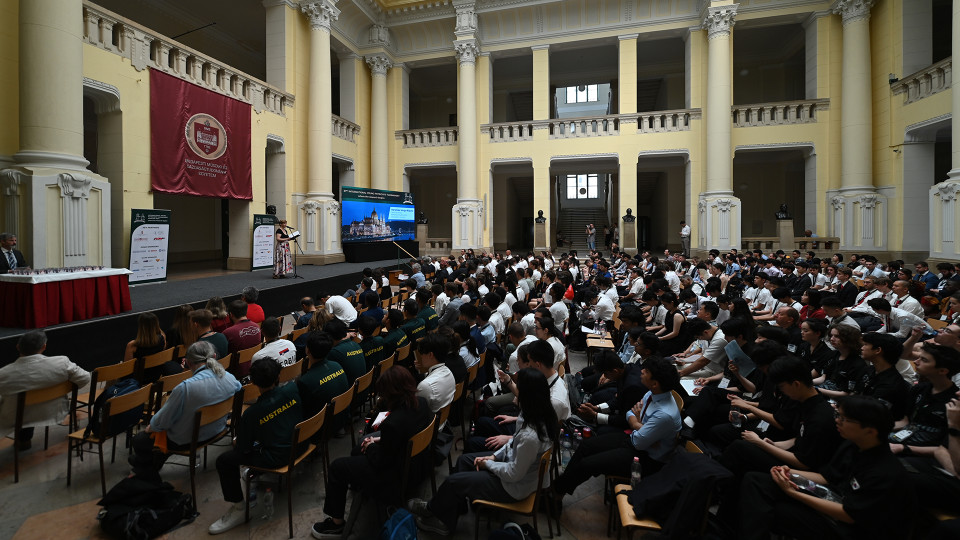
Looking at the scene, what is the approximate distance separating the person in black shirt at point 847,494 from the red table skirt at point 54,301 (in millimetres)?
7680

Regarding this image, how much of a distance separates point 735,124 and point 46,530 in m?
18.9

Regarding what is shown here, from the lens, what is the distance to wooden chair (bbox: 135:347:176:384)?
4.30m

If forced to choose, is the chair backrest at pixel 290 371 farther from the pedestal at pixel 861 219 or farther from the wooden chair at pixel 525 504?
the pedestal at pixel 861 219

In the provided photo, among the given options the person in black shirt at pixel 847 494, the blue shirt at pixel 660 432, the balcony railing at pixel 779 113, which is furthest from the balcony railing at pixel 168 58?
the balcony railing at pixel 779 113

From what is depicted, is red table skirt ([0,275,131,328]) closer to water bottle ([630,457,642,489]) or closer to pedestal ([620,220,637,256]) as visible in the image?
water bottle ([630,457,642,489])

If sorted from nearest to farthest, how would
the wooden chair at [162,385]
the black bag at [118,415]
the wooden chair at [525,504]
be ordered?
the wooden chair at [525,504]
the black bag at [118,415]
the wooden chair at [162,385]

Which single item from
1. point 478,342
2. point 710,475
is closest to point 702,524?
point 710,475

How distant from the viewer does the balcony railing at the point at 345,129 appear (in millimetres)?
16578

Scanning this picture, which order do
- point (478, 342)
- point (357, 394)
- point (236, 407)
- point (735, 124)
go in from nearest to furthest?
point (236, 407)
point (357, 394)
point (478, 342)
point (735, 124)

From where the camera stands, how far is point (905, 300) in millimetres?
5941

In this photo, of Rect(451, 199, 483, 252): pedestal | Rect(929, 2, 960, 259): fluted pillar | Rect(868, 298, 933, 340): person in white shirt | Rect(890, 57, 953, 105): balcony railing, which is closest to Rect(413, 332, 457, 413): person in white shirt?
Rect(868, 298, 933, 340): person in white shirt

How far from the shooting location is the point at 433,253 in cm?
1914

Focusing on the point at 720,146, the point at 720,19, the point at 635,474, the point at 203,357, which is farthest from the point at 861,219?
the point at 203,357

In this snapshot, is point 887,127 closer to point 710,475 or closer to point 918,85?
point 918,85
